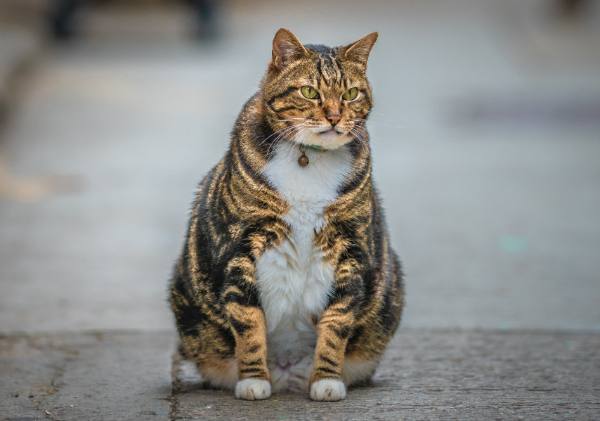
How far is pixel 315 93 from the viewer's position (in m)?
4.09

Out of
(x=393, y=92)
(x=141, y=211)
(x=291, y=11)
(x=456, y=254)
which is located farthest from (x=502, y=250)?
(x=291, y=11)

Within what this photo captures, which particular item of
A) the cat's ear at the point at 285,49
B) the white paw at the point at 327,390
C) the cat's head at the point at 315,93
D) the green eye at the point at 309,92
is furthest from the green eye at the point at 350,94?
the white paw at the point at 327,390

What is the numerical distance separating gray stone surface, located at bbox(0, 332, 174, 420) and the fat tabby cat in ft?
1.13

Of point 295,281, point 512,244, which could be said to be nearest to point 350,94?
point 295,281

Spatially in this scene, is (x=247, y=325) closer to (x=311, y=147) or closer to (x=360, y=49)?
(x=311, y=147)

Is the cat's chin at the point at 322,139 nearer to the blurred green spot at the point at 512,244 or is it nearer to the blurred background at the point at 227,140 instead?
the blurred background at the point at 227,140

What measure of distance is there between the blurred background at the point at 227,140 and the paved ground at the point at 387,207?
24 millimetres

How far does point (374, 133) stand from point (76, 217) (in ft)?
12.2

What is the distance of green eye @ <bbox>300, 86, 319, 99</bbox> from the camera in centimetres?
408

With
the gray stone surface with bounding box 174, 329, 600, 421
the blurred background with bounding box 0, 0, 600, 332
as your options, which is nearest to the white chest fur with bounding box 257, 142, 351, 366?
the gray stone surface with bounding box 174, 329, 600, 421

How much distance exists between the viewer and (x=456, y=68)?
13.9 metres

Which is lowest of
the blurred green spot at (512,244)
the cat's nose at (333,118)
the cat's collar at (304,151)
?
the blurred green spot at (512,244)

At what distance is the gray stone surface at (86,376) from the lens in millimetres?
4109

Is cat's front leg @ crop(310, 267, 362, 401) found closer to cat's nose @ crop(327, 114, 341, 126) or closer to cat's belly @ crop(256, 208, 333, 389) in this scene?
cat's belly @ crop(256, 208, 333, 389)
